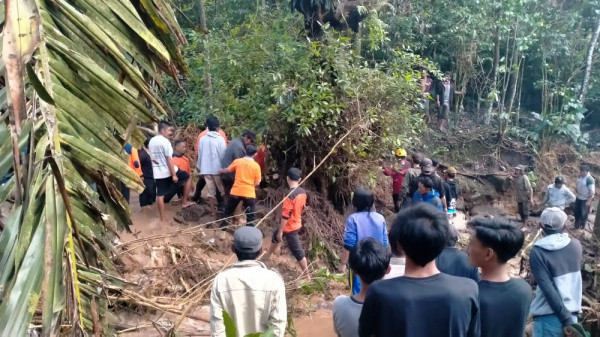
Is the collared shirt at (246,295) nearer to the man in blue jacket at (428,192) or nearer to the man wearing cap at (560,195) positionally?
the man in blue jacket at (428,192)

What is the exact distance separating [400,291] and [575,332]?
1891 millimetres

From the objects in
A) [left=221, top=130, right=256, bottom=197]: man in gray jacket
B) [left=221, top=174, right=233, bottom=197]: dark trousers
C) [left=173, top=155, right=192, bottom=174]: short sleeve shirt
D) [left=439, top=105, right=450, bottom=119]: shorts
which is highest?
[left=439, top=105, right=450, bottom=119]: shorts

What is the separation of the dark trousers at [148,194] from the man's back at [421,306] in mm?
5773

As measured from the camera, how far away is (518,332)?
2832 mm

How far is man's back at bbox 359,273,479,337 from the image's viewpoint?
2.34 m

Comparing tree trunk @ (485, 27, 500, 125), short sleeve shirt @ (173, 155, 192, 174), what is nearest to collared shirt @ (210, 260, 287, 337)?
short sleeve shirt @ (173, 155, 192, 174)

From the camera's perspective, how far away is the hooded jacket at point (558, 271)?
139 inches

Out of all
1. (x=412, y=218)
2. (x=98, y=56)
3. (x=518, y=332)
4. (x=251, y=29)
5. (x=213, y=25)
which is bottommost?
(x=518, y=332)

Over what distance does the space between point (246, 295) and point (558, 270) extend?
203 centimetres

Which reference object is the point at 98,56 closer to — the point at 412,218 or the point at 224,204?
the point at 412,218

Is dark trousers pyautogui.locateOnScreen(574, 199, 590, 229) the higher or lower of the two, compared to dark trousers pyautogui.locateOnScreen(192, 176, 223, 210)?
lower

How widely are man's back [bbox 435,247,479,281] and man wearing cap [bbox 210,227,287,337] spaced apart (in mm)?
997

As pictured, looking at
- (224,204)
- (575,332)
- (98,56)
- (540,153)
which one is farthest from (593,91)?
(98,56)

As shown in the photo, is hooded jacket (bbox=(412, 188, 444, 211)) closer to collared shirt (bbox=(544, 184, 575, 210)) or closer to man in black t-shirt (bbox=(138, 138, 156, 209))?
man in black t-shirt (bbox=(138, 138, 156, 209))
